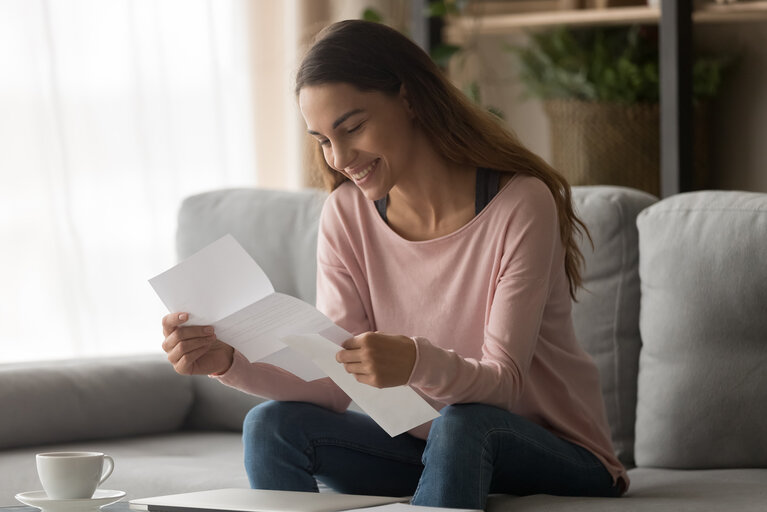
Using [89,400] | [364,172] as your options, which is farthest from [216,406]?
[364,172]

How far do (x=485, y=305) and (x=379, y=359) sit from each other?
29 centimetres

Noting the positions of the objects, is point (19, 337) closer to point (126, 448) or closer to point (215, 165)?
point (215, 165)

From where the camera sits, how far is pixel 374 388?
141cm

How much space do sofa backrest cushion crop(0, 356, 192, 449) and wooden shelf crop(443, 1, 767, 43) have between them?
4.12ft

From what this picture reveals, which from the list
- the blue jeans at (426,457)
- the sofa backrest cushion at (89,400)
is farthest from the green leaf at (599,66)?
the blue jeans at (426,457)

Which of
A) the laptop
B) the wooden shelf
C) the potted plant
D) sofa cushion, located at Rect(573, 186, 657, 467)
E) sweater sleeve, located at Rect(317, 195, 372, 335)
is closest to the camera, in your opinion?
the laptop

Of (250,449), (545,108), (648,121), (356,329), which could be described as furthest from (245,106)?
(250,449)

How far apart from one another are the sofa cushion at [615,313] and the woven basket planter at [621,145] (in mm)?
803

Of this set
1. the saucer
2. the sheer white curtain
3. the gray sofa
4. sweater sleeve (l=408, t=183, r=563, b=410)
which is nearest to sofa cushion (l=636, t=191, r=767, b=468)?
the gray sofa

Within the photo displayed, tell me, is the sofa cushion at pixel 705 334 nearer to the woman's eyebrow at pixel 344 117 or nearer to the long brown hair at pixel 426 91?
the long brown hair at pixel 426 91

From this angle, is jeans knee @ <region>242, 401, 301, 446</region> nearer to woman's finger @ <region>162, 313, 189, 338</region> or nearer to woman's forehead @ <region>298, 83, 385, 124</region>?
woman's finger @ <region>162, 313, 189, 338</region>

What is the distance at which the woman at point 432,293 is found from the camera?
150 centimetres

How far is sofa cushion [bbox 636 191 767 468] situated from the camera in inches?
67.7

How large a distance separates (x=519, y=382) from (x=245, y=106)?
1.90 meters
